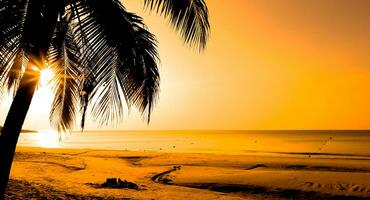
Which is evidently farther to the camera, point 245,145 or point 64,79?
point 245,145

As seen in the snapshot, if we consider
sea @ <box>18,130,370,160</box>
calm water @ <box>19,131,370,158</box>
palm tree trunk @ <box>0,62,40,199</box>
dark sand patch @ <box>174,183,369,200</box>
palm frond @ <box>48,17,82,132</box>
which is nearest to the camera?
palm tree trunk @ <box>0,62,40,199</box>

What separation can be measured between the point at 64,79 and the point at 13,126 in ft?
8.42

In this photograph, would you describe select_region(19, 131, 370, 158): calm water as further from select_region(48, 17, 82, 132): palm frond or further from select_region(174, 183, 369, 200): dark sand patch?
select_region(174, 183, 369, 200): dark sand patch

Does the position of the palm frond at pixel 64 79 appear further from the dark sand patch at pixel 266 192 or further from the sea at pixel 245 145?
the dark sand patch at pixel 266 192

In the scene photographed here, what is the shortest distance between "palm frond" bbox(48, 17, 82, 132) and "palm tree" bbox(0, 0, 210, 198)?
61 cm

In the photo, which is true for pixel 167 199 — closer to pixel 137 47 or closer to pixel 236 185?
pixel 236 185

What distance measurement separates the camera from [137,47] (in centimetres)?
535

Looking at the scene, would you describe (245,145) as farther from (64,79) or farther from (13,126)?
(13,126)

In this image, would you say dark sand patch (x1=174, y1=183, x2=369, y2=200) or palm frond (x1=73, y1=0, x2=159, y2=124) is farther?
dark sand patch (x1=174, y1=183, x2=369, y2=200)

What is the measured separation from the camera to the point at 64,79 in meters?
6.81

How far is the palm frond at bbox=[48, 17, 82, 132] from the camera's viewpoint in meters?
6.68

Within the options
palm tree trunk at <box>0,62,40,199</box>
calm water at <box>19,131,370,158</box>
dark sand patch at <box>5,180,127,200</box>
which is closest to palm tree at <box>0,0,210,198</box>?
palm tree trunk at <box>0,62,40,199</box>

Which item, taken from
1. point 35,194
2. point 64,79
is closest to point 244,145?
point 35,194

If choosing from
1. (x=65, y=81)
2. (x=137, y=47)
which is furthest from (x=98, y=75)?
(x=65, y=81)
